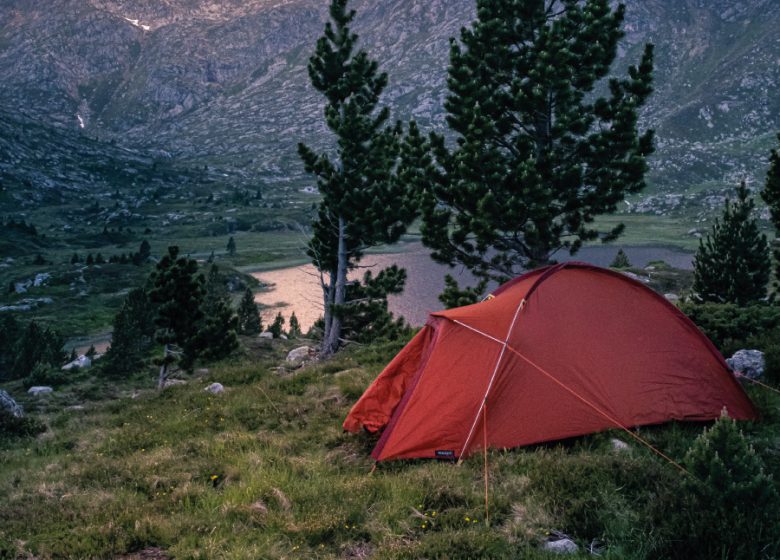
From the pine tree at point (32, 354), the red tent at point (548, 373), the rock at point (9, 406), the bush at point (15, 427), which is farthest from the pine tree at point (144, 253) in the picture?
the red tent at point (548, 373)

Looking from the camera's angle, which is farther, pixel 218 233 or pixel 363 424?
pixel 218 233

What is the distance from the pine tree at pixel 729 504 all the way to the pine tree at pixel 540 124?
12.8 meters

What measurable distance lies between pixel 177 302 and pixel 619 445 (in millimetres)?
25506

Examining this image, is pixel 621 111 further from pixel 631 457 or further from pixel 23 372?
pixel 23 372

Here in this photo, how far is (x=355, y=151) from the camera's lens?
28188 millimetres

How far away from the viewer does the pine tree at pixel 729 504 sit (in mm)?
4727

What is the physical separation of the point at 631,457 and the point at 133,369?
53531 mm

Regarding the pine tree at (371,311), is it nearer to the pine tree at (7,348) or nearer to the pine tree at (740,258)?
the pine tree at (740,258)

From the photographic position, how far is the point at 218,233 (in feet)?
612

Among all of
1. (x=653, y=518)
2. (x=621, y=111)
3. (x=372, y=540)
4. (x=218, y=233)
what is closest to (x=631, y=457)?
(x=653, y=518)

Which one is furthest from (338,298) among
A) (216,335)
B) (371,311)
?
(216,335)

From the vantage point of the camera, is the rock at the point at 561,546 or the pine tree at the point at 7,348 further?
the pine tree at the point at 7,348

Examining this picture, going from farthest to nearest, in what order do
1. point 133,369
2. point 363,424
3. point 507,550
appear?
point 133,369, point 363,424, point 507,550

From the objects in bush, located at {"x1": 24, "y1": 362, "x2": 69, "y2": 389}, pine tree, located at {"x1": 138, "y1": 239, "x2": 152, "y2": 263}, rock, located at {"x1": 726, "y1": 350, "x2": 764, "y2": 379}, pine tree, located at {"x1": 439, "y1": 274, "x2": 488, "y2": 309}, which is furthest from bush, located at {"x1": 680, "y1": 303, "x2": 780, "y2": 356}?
pine tree, located at {"x1": 138, "y1": 239, "x2": 152, "y2": 263}
